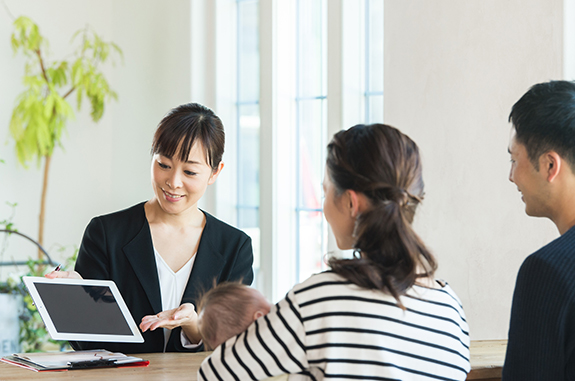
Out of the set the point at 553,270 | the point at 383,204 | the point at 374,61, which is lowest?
the point at 553,270

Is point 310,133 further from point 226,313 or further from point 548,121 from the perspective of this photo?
point 226,313

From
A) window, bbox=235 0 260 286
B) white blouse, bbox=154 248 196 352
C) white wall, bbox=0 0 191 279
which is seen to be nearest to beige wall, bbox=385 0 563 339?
white blouse, bbox=154 248 196 352

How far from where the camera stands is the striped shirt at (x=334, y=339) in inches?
42.2

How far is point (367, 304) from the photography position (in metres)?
1.08

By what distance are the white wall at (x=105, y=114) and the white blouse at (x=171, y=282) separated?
7.54ft

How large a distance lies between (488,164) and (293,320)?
5.69 feet

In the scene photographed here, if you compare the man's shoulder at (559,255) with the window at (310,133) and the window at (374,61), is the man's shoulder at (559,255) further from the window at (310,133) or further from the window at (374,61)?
the window at (310,133)

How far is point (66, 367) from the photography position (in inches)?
64.2

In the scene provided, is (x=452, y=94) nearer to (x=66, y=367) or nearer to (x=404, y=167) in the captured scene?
(x=404, y=167)

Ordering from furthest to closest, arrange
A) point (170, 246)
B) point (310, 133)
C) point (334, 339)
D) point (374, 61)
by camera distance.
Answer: point (310, 133) < point (374, 61) < point (170, 246) < point (334, 339)

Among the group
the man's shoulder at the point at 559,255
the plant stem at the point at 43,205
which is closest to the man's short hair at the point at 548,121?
the man's shoulder at the point at 559,255

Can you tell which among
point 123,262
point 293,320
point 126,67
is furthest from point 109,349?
point 126,67

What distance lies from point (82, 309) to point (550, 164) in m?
1.22

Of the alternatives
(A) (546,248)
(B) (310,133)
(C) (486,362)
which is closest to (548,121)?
(A) (546,248)
